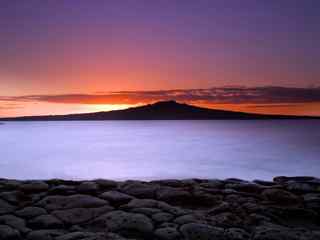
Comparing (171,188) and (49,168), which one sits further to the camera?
(49,168)

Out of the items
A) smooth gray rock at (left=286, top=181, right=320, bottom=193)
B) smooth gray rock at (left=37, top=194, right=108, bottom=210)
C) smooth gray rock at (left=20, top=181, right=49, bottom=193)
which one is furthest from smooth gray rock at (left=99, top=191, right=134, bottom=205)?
→ smooth gray rock at (left=286, top=181, right=320, bottom=193)

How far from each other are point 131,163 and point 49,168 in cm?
451

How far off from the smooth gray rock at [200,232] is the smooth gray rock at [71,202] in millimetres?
1391

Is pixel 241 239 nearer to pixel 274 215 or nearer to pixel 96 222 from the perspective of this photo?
pixel 274 215

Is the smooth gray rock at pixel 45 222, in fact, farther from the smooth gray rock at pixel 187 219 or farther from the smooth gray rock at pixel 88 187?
the smooth gray rock at pixel 187 219

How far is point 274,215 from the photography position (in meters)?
4.91

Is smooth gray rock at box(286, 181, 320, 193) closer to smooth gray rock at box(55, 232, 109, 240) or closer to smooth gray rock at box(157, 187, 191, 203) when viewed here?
smooth gray rock at box(157, 187, 191, 203)

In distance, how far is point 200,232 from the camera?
13.8ft

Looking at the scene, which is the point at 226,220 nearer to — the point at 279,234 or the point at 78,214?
the point at 279,234

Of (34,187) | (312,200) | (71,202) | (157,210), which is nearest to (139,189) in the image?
(157,210)

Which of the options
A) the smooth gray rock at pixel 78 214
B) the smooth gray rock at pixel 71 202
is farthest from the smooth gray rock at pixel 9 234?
the smooth gray rock at pixel 71 202

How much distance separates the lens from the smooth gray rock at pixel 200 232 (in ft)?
13.5

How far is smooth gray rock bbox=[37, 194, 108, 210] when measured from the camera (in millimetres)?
5070

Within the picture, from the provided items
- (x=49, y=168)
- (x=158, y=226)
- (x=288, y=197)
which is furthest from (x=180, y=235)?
(x=49, y=168)
